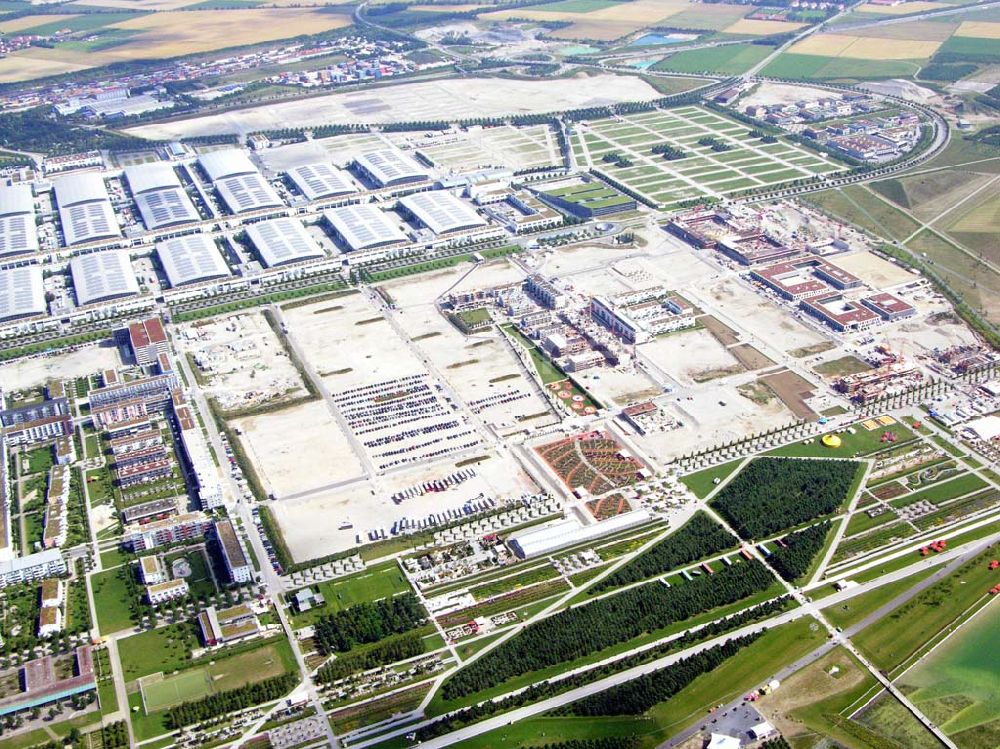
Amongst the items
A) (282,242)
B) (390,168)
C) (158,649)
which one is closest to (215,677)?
(158,649)

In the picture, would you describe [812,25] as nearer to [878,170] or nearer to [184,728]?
[878,170]

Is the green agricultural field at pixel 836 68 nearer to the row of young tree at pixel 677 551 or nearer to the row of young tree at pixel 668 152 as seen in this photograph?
the row of young tree at pixel 668 152

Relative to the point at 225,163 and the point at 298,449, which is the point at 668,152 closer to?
the point at 225,163

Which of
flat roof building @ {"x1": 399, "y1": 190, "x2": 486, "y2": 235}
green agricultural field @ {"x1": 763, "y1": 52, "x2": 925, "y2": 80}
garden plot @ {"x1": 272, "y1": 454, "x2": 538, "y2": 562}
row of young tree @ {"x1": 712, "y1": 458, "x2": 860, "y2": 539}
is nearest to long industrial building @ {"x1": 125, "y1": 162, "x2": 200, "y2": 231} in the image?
flat roof building @ {"x1": 399, "y1": 190, "x2": 486, "y2": 235}

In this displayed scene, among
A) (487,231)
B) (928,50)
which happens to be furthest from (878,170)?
(928,50)

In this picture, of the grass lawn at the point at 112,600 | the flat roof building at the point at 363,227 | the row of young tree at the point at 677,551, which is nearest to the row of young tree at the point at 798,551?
the row of young tree at the point at 677,551
